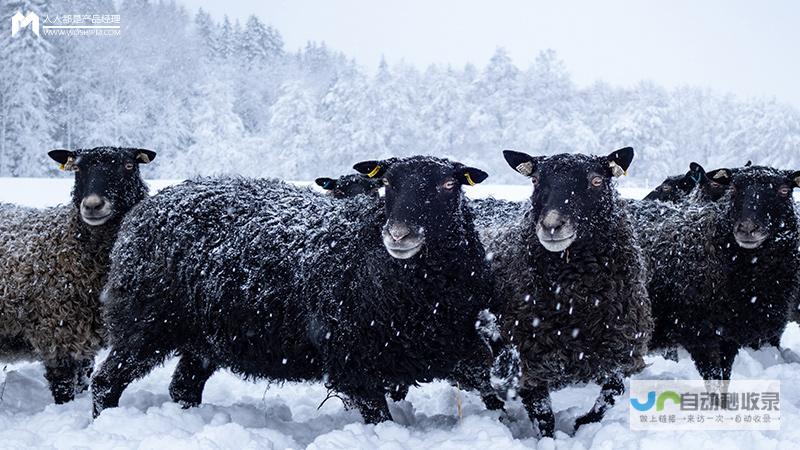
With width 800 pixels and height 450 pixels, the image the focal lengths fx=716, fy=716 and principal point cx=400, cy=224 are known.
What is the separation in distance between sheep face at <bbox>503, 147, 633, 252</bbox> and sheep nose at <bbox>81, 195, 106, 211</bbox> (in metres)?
3.53

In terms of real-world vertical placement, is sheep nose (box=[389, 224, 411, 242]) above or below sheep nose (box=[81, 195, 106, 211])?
below

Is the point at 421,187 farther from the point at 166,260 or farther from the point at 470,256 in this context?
the point at 166,260

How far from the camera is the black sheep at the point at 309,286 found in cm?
481

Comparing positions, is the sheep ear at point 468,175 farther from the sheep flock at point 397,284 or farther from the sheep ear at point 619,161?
the sheep ear at point 619,161

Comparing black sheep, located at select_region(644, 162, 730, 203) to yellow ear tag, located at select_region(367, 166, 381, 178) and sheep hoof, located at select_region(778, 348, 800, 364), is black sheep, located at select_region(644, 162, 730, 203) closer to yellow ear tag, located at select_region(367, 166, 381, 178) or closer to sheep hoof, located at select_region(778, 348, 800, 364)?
sheep hoof, located at select_region(778, 348, 800, 364)

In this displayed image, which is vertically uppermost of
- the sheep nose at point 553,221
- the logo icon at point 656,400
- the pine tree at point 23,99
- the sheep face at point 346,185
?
the pine tree at point 23,99

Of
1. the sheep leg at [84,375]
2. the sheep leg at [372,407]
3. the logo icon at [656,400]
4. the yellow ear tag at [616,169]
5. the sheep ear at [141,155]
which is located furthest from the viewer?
the sheep ear at [141,155]

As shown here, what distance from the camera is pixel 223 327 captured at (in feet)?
17.3

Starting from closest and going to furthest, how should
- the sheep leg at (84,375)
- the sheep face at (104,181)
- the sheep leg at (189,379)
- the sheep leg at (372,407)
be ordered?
the sheep leg at (372,407) < the sheep leg at (189,379) < the sheep face at (104,181) < the sheep leg at (84,375)

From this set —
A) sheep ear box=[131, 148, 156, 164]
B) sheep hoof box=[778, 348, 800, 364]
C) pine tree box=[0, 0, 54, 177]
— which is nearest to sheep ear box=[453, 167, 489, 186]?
sheep ear box=[131, 148, 156, 164]

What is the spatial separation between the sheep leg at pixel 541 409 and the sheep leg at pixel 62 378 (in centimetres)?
376

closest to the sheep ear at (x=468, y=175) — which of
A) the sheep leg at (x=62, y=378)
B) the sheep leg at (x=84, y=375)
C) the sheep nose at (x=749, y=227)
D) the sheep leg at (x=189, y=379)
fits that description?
the sheep nose at (x=749, y=227)

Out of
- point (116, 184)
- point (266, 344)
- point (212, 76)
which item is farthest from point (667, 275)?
point (212, 76)

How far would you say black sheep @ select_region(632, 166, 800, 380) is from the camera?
5.75 meters
